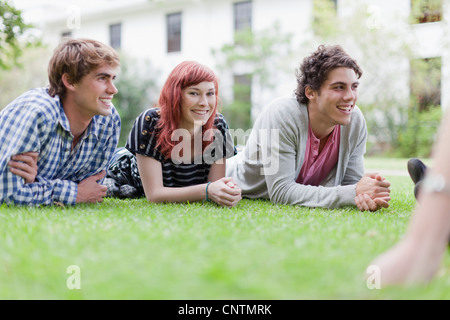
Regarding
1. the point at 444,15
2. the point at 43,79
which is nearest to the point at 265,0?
the point at 444,15

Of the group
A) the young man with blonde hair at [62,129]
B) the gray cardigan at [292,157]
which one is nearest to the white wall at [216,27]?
the gray cardigan at [292,157]

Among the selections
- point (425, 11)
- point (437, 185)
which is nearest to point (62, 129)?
point (437, 185)

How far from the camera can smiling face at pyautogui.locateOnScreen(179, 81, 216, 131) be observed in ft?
11.5

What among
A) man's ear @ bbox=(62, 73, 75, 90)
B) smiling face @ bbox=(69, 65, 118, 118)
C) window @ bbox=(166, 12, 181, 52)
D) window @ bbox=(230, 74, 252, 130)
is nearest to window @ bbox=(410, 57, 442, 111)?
window @ bbox=(230, 74, 252, 130)

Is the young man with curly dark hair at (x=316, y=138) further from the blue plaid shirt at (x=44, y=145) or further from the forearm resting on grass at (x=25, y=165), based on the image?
the forearm resting on grass at (x=25, y=165)

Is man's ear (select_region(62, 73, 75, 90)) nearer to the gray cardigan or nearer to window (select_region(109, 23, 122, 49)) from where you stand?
the gray cardigan

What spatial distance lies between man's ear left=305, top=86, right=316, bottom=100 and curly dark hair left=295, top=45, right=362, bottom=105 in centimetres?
2

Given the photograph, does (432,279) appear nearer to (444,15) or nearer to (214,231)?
(214,231)

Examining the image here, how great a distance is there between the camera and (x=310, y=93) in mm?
3652

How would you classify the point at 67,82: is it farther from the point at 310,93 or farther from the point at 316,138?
the point at 316,138

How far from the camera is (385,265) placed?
1.35 meters

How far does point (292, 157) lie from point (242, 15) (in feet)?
57.4

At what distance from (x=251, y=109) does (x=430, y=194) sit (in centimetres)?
1780

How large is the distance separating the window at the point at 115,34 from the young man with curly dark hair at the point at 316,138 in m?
21.0
